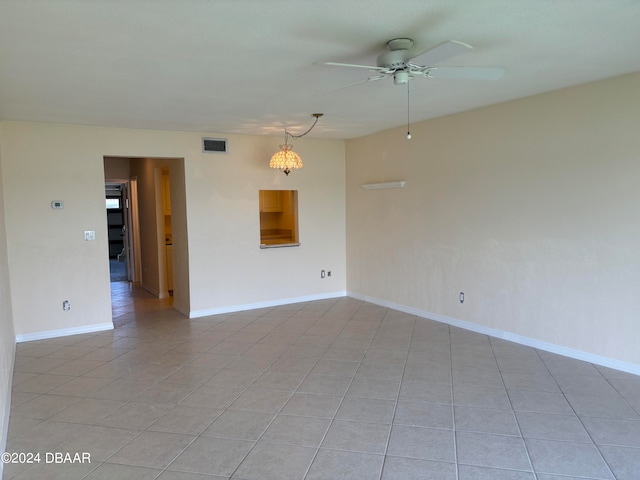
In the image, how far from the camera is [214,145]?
5.57 metres

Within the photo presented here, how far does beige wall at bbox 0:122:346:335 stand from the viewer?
4.64m

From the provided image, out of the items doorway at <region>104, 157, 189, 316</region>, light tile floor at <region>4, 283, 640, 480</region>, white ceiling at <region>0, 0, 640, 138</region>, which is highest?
white ceiling at <region>0, 0, 640, 138</region>

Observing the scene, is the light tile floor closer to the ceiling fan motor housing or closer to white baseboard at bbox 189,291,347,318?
white baseboard at bbox 189,291,347,318

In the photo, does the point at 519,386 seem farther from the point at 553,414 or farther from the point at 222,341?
the point at 222,341

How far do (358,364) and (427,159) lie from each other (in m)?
2.66

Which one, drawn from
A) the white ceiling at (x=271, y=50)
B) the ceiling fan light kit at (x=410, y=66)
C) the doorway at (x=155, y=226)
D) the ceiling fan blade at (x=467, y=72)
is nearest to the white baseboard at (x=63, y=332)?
the doorway at (x=155, y=226)

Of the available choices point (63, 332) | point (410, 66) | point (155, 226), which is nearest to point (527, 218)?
point (410, 66)

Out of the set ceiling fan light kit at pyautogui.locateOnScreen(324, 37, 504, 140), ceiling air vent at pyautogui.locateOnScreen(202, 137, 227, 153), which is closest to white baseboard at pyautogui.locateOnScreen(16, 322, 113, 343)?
ceiling air vent at pyautogui.locateOnScreen(202, 137, 227, 153)

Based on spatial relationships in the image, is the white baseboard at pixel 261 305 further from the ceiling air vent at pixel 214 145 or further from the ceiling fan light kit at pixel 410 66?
the ceiling fan light kit at pixel 410 66

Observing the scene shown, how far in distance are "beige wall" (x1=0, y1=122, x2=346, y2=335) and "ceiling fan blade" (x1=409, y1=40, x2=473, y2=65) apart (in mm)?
3711

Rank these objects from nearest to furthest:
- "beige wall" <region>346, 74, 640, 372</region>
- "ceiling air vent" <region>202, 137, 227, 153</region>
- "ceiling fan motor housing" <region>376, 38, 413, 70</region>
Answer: "ceiling fan motor housing" <region>376, 38, 413, 70</region>
"beige wall" <region>346, 74, 640, 372</region>
"ceiling air vent" <region>202, 137, 227, 153</region>

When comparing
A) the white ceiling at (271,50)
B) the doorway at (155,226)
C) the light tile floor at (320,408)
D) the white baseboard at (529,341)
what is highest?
the white ceiling at (271,50)

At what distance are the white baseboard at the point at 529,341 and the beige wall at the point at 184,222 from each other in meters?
1.57

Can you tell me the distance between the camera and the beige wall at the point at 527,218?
11.6 ft
